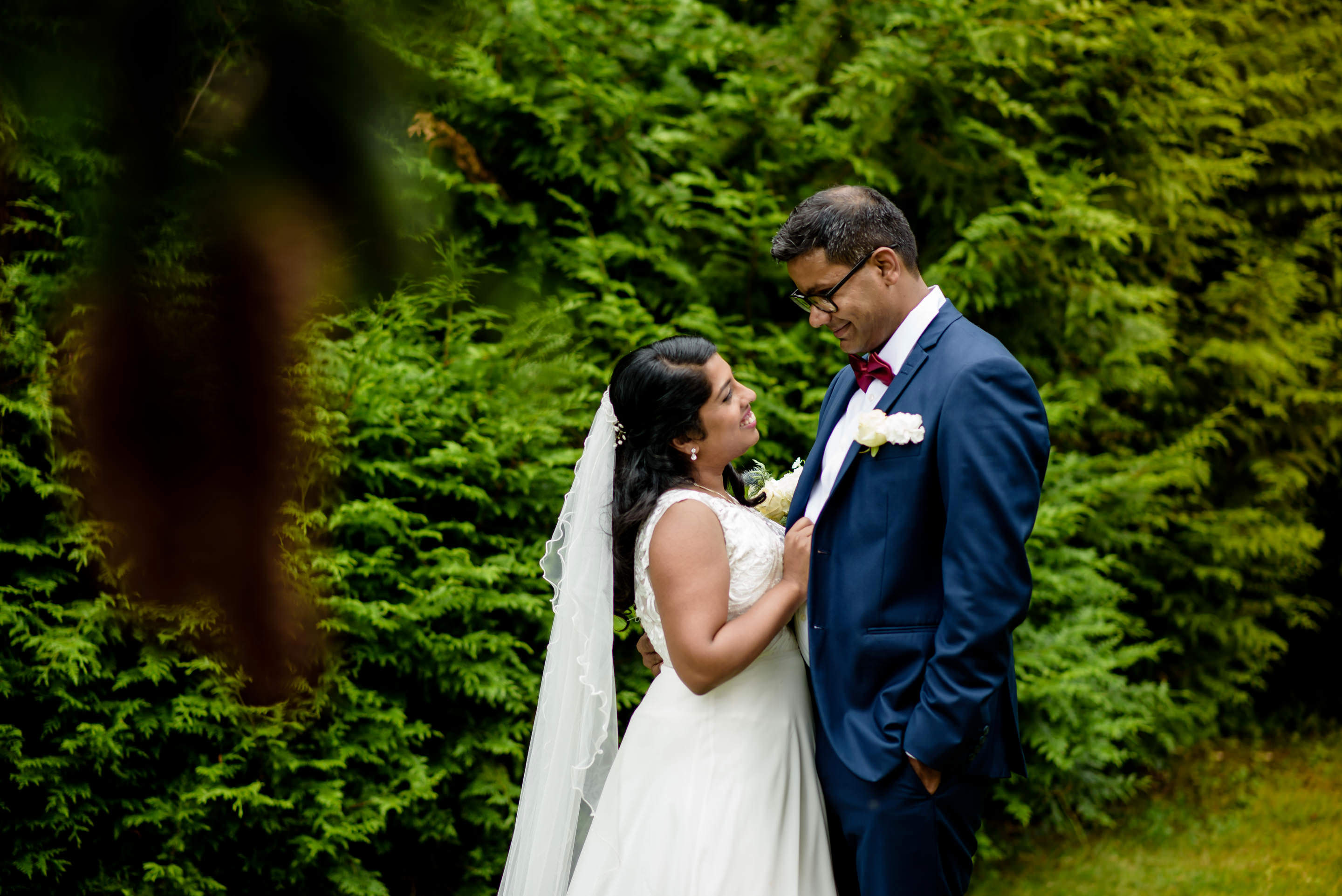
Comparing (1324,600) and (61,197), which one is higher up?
(61,197)

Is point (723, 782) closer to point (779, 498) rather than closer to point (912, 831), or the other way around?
point (912, 831)

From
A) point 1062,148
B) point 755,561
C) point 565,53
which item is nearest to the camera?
point 755,561

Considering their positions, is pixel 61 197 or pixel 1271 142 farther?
pixel 1271 142

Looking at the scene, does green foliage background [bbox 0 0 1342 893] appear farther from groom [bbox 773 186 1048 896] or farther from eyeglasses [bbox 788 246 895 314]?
groom [bbox 773 186 1048 896]

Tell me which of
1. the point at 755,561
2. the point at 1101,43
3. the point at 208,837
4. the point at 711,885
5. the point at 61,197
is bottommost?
A: the point at 208,837

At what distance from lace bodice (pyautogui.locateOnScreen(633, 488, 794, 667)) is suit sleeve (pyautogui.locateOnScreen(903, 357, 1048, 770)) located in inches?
21.0

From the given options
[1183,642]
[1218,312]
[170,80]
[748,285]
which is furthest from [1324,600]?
[170,80]

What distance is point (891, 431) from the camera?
7.18 feet

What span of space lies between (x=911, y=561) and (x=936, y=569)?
0.06 metres

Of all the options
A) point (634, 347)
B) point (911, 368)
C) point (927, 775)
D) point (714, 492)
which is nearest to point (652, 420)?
point (714, 492)

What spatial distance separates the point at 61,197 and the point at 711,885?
2.18 m

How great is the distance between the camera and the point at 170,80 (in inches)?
87.0

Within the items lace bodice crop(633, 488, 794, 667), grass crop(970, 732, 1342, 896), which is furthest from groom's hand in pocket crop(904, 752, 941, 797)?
grass crop(970, 732, 1342, 896)

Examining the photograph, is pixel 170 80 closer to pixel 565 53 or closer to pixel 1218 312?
Result: pixel 565 53
